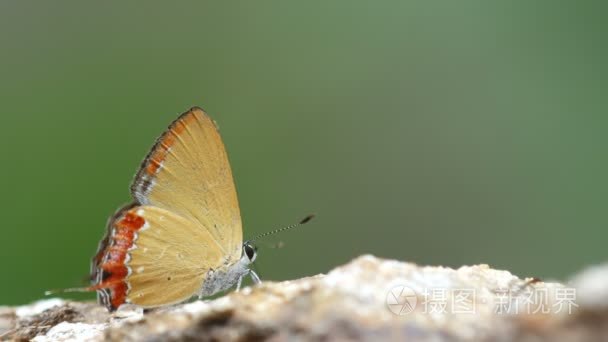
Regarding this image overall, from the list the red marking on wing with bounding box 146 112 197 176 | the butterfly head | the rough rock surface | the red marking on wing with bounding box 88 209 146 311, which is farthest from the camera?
the butterfly head

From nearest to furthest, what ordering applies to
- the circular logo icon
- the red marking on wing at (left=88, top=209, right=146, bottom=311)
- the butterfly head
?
the circular logo icon
the red marking on wing at (left=88, top=209, right=146, bottom=311)
the butterfly head

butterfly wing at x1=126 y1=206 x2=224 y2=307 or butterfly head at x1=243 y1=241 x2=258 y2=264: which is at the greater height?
butterfly head at x1=243 y1=241 x2=258 y2=264

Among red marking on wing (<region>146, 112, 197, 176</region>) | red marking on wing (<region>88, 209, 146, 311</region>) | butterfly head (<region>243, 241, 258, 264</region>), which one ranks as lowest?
red marking on wing (<region>88, 209, 146, 311</region>)

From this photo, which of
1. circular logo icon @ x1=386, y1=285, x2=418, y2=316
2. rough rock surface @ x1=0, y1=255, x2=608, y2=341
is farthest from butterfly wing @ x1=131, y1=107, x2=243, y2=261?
circular logo icon @ x1=386, y1=285, x2=418, y2=316

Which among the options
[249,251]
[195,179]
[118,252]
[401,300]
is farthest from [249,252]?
[401,300]

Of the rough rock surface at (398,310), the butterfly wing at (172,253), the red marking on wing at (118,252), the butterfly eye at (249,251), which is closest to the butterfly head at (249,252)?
the butterfly eye at (249,251)

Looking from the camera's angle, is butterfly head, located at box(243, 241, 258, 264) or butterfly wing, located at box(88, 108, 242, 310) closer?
butterfly wing, located at box(88, 108, 242, 310)

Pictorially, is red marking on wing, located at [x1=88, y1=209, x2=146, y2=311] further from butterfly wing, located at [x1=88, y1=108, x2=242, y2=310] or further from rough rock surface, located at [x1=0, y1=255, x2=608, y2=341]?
rough rock surface, located at [x1=0, y1=255, x2=608, y2=341]
